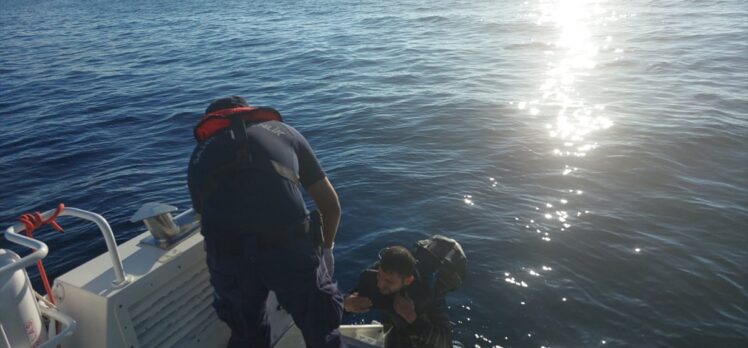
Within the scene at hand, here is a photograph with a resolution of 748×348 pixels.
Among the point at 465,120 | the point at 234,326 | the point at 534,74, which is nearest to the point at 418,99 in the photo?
the point at 465,120

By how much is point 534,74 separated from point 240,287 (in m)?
15.5

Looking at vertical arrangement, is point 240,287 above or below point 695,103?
above

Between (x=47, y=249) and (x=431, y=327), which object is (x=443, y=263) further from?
(x=47, y=249)

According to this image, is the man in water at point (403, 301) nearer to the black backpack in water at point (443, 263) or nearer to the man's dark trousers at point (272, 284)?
the black backpack in water at point (443, 263)

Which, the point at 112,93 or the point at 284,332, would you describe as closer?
the point at 284,332

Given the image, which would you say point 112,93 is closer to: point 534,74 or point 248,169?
point 534,74

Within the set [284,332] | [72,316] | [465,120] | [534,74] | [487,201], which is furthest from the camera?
[534,74]

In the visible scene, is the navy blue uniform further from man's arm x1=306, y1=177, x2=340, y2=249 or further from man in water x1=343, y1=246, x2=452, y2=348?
man in water x1=343, y1=246, x2=452, y2=348

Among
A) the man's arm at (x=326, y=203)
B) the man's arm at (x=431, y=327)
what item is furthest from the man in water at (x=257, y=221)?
the man's arm at (x=431, y=327)

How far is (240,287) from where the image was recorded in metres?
3.35

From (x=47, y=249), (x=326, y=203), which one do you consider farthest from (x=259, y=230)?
(x=47, y=249)

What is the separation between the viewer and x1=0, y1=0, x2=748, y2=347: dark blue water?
6.33m

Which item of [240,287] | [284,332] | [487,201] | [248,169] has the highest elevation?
[248,169]

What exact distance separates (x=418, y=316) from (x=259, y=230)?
1.51m
